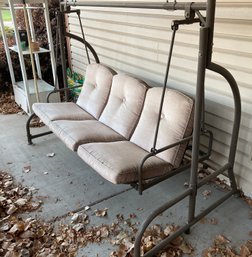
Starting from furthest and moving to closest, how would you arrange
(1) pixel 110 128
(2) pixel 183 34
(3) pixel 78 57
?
1. (3) pixel 78 57
2. (1) pixel 110 128
3. (2) pixel 183 34

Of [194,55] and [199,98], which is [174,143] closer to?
[199,98]

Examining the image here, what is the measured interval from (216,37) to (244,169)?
1.12m

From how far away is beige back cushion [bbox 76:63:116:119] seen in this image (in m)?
3.15

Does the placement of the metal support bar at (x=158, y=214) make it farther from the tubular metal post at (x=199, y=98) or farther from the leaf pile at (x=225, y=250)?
the leaf pile at (x=225, y=250)

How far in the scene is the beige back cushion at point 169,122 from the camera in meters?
2.30

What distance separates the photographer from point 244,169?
8.26ft

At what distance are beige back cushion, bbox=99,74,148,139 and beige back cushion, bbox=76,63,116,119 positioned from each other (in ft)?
0.35

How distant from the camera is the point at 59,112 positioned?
3154mm

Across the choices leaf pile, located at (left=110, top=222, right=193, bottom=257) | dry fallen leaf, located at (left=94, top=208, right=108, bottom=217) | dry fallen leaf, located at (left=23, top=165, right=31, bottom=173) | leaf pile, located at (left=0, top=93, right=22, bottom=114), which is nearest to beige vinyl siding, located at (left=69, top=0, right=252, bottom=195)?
leaf pile, located at (left=110, top=222, right=193, bottom=257)

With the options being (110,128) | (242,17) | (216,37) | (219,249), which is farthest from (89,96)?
(219,249)

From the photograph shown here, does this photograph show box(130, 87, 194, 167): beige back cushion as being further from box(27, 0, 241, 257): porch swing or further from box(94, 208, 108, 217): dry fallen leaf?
box(94, 208, 108, 217): dry fallen leaf

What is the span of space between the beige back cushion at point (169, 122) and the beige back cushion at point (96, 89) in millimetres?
674

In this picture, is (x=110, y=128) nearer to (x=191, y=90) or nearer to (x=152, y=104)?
(x=152, y=104)

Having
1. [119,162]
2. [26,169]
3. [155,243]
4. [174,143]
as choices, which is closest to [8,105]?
[26,169]
